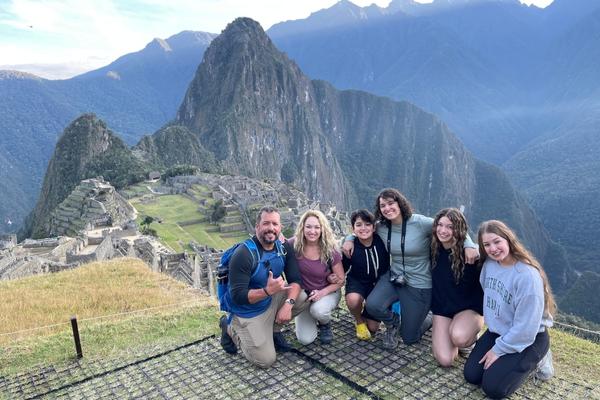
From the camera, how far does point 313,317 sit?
194 inches

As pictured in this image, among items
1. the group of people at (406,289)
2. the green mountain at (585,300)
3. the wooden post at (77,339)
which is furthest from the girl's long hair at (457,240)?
the green mountain at (585,300)

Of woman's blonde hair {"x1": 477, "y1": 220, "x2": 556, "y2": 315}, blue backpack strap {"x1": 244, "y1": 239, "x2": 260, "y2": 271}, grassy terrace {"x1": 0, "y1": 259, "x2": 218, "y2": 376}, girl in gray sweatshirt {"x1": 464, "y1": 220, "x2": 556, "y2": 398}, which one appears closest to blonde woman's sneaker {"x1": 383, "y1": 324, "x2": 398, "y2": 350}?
girl in gray sweatshirt {"x1": 464, "y1": 220, "x2": 556, "y2": 398}

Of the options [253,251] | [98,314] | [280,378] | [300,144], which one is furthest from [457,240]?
[300,144]

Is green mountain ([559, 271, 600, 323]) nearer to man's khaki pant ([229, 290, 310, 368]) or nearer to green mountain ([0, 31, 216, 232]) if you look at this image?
man's khaki pant ([229, 290, 310, 368])

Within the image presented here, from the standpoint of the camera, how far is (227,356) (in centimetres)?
477

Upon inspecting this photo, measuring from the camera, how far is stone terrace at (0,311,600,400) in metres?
4.00

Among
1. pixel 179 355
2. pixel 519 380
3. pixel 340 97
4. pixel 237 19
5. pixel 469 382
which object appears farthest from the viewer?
pixel 340 97

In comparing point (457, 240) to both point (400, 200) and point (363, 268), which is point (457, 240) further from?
point (363, 268)

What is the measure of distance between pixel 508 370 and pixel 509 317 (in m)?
0.46

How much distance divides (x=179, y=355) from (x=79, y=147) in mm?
72430

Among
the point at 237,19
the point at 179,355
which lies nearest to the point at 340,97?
the point at 237,19

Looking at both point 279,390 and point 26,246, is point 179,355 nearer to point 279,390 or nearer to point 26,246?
point 279,390

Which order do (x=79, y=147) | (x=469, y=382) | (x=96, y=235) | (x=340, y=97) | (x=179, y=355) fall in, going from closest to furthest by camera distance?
1. (x=469, y=382)
2. (x=179, y=355)
3. (x=96, y=235)
4. (x=79, y=147)
5. (x=340, y=97)

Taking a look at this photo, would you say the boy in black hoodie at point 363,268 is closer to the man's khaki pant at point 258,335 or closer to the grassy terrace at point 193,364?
the grassy terrace at point 193,364
